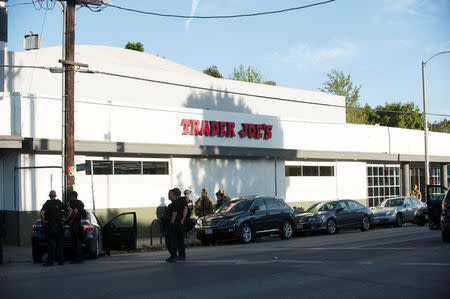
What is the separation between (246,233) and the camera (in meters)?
19.4

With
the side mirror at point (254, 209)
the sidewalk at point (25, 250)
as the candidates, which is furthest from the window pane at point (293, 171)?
the sidewalk at point (25, 250)

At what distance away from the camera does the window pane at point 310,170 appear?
2988 cm

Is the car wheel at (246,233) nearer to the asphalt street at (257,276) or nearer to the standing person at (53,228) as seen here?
the asphalt street at (257,276)

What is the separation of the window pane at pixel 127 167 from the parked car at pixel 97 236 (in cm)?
556

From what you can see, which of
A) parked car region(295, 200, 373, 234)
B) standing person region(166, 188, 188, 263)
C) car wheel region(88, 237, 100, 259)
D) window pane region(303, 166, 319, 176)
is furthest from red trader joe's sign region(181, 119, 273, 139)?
standing person region(166, 188, 188, 263)

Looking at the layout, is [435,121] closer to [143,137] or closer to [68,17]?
[143,137]

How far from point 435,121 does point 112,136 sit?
7956cm

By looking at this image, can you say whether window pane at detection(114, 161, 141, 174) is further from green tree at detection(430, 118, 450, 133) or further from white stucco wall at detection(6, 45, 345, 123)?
green tree at detection(430, 118, 450, 133)

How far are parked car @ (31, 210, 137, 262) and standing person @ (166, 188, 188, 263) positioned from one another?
101 inches

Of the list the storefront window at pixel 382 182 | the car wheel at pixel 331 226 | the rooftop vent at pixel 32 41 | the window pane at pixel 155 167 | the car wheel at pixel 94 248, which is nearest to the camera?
the car wheel at pixel 94 248

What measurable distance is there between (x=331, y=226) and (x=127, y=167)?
28.1 feet

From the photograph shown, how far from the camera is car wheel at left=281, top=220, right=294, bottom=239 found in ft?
68.4

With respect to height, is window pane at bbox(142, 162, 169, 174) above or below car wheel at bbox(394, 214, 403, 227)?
above

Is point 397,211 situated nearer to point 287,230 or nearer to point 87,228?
point 287,230
